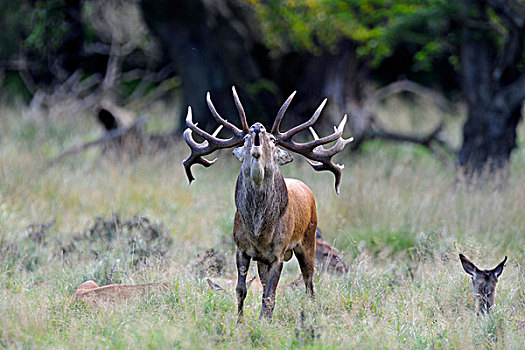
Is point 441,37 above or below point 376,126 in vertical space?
above

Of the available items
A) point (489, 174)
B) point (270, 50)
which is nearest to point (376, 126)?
point (270, 50)

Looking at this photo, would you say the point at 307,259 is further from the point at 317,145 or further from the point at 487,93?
the point at 487,93

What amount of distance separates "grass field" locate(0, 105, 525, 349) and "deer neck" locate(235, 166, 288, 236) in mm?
772

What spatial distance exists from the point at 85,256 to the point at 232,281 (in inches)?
71.6

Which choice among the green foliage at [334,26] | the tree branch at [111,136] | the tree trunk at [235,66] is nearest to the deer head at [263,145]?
the tree branch at [111,136]

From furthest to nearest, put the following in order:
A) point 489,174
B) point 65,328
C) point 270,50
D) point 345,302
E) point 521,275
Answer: point 270,50, point 489,174, point 521,275, point 345,302, point 65,328

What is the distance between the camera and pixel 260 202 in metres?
5.81

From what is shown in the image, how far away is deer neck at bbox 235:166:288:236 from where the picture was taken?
577 centimetres

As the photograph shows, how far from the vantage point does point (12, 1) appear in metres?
14.1

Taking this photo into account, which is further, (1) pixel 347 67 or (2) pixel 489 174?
(1) pixel 347 67

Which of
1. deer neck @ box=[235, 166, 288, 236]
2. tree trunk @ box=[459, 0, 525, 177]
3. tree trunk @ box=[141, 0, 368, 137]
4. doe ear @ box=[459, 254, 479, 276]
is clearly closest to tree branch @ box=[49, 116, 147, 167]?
tree trunk @ box=[141, 0, 368, 137]

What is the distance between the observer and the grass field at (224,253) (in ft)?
18.6

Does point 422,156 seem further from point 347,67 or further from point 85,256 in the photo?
point 85,256

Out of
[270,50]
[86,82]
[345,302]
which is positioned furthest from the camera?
[86,82]
